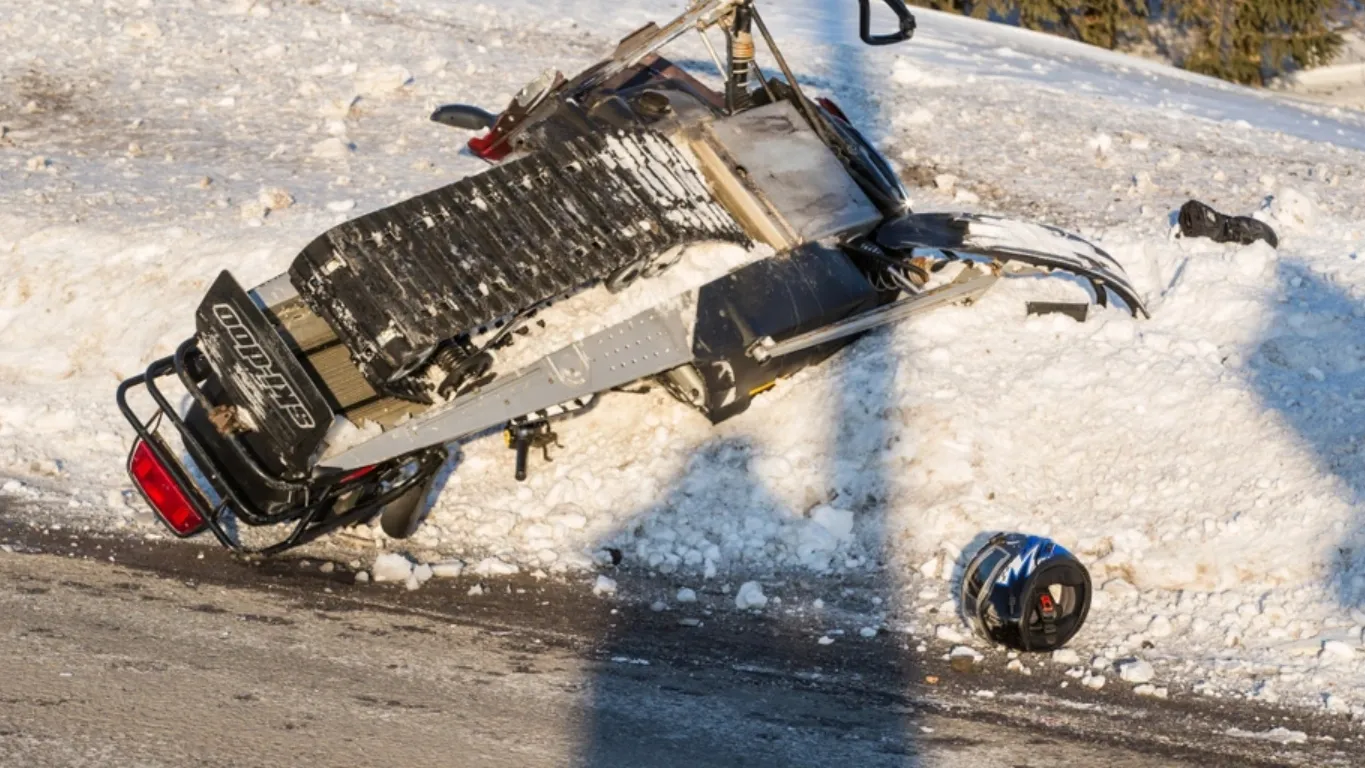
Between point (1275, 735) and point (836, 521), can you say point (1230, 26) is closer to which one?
point (836, 521)

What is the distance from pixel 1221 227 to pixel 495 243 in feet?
16.2

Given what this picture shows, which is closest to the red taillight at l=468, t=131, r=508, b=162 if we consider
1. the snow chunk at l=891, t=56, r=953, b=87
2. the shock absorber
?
the shock absorber

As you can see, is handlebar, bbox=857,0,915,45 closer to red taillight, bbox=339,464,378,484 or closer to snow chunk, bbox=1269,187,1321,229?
snow chunk, bbox=1269,187,1321,229

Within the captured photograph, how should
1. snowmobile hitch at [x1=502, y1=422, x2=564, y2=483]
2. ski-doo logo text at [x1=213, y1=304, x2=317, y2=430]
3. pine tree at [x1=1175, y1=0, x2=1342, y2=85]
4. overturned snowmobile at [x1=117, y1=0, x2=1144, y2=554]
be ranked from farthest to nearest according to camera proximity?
pine tree at [x1=1175, y1=0, x2=1342, y2=85], snowmobile hitch at [x1=502, y1=422, x2=564, y2=483], overturned snowmobile at [x1=117, y1=0, x2=1144, y2=554], ski-doo logo text at [x1=213, y1=304, x2=317, y2=430]

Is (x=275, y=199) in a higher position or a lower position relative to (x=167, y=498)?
lower

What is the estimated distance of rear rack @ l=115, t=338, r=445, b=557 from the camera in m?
6.92

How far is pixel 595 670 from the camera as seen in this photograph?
21.4 ft

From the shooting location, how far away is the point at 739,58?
8.59 meters

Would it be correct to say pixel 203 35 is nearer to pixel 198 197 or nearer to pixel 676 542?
pixel 198 197

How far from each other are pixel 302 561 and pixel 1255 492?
4502mm

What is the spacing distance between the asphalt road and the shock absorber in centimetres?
297

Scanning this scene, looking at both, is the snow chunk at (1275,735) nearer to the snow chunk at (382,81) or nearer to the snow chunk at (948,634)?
the snow chunk at (948,634)

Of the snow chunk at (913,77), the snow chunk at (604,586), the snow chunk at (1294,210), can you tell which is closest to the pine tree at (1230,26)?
the snow chunk at (913,77)

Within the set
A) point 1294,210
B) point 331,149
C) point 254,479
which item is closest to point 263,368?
point 254,479
